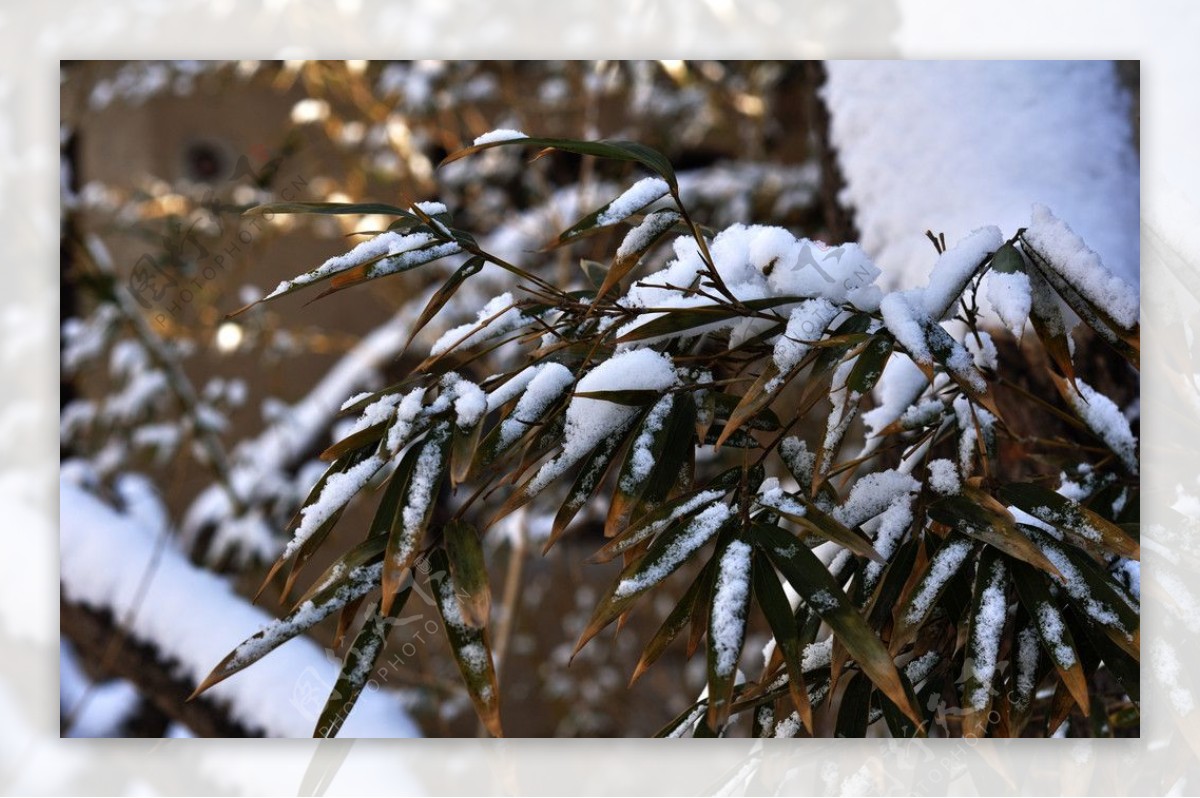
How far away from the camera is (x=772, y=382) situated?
2.03ft

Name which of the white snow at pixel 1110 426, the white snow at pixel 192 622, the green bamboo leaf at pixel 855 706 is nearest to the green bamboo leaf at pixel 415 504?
the green bamboo leaf at pixel 855 706

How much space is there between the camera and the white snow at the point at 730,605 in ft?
1.99

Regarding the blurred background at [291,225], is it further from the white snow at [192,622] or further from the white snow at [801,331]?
the white snow at [801,331]

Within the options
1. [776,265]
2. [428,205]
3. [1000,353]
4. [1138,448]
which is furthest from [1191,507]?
[428,205]

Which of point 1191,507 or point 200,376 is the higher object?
point 200,376

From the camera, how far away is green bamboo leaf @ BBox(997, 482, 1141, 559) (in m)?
0.64

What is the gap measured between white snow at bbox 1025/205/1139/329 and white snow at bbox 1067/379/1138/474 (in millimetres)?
238

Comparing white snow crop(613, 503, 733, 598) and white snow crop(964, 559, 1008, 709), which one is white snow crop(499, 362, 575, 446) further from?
white snow crop(964, 559, 1008, 709)

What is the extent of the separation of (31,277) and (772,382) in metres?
0.74

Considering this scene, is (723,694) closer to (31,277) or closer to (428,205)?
(428,205)

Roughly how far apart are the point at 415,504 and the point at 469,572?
2.0 inches

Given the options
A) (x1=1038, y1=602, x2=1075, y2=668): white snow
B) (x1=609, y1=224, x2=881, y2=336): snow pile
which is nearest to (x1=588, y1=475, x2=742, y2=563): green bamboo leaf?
(x1=609, y1=224, x2=881, y2=336): snow pile

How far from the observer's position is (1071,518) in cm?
66

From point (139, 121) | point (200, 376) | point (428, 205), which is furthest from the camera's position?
point (200, 376)
